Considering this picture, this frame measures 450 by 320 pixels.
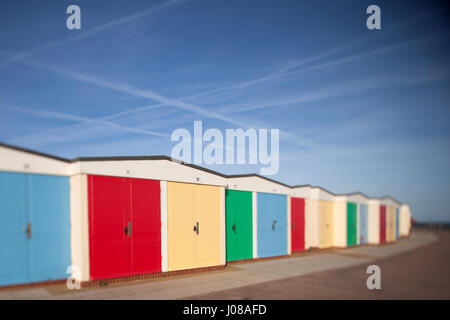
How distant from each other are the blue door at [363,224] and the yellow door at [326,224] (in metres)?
3.63

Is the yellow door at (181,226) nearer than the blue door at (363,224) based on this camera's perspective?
Yes

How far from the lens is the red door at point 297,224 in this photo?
16922 millimetres

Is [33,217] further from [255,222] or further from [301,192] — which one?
[301,192]

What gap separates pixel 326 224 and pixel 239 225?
358 inches

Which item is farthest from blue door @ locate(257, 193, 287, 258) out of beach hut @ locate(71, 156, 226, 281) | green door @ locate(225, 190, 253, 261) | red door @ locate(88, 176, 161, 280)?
red door @ locate(88, 176, 161, 280)

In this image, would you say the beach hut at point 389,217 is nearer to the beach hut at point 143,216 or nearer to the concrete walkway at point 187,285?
the concrete walkway at point 187,285

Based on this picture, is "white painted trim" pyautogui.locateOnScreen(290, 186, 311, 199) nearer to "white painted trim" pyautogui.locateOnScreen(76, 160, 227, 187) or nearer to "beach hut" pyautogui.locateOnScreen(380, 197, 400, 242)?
"white painted trim" pyautogui.locateOnScreen(76, 160, 227, 187)

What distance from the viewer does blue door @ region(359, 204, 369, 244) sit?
23.7m

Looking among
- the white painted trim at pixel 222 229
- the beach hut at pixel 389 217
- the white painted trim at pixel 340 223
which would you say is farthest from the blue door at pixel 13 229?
the beach hut at pixel 389 217

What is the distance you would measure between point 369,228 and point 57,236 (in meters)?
22.1

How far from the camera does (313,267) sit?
494 inches
